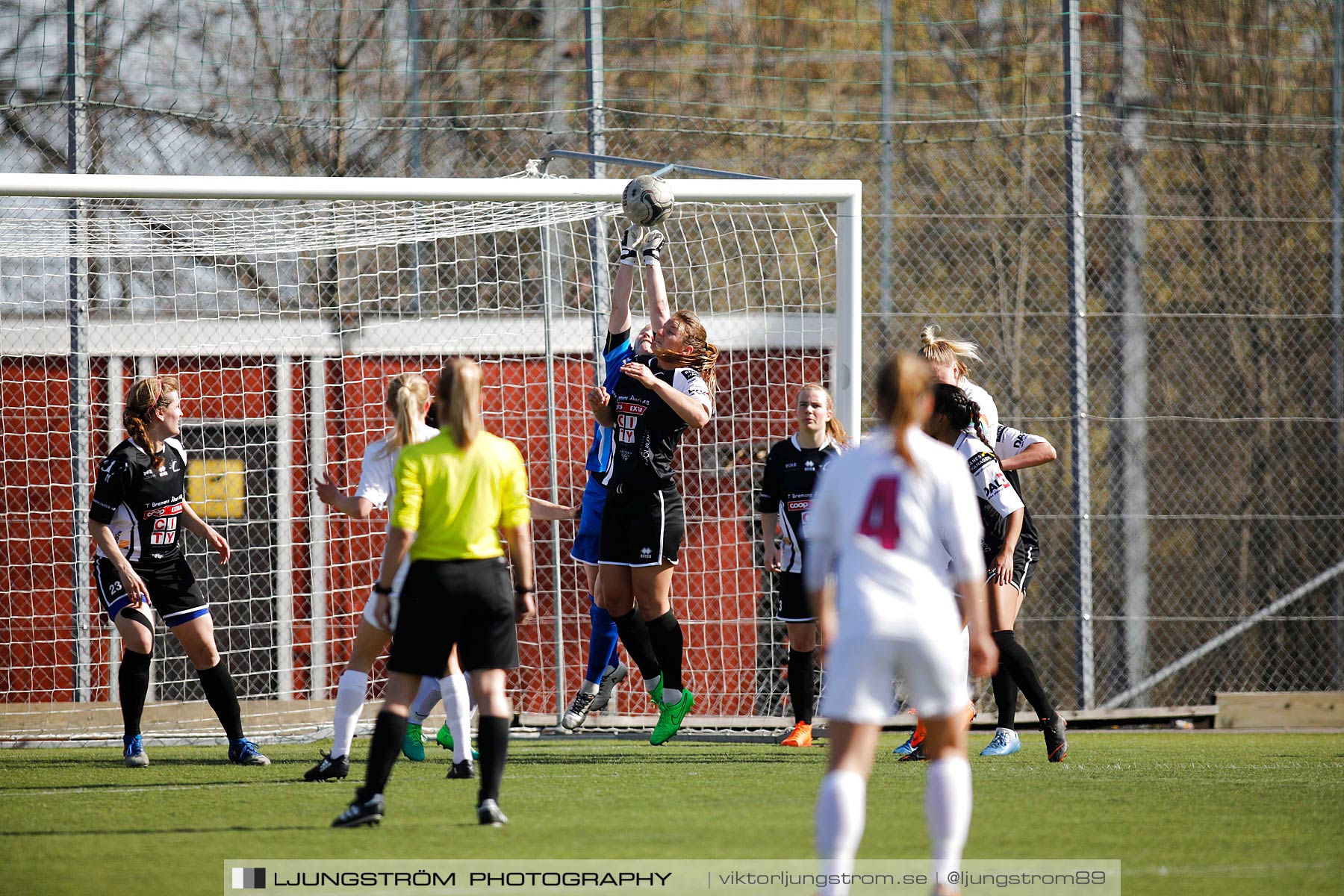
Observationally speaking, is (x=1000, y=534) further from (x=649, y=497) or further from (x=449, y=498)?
(x=449, y=498)

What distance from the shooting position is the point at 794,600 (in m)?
7.36

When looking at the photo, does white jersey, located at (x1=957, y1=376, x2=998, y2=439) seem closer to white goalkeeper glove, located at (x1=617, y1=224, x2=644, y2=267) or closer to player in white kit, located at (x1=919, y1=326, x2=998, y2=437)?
player in white kit, located at (x1=919, y1=326, x2=998, y2=437)

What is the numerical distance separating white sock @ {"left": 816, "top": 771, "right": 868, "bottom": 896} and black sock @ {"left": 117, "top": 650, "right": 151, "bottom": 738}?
14.2ft

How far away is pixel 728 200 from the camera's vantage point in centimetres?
773

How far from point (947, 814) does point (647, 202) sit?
162 inches

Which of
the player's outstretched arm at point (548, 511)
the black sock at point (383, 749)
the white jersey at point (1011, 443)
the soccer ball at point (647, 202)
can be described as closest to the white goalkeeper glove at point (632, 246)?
the soccer ball at point (647, 202)

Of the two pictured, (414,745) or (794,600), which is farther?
(794,600)

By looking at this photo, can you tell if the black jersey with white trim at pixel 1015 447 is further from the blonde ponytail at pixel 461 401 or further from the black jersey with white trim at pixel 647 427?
the blonde ponytail at pixel 461 401

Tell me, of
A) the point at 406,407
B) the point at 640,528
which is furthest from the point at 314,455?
the point at 406,407

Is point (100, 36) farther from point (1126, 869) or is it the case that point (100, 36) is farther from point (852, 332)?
point (1126, 869)

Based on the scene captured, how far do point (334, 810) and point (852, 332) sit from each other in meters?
3.97

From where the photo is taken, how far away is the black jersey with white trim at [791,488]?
23.8 feet

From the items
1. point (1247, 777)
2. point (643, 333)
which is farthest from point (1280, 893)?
point (643, 333)

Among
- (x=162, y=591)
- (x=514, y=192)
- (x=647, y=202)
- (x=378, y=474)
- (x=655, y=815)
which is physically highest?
(x=514, y=192)
